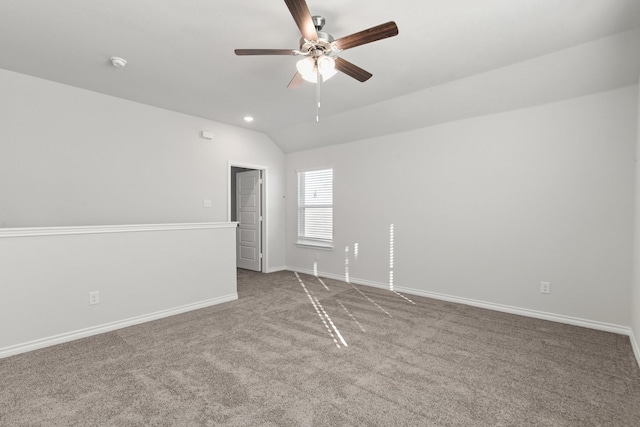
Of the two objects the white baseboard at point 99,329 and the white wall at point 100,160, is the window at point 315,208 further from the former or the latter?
the white baseboard at point 99,329

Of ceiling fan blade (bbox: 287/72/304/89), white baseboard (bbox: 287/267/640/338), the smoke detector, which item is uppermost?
the smoke detector

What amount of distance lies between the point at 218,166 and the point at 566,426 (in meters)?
4.95

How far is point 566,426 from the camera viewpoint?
67.6 inches

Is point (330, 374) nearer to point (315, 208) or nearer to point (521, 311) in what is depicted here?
point (521, 311)

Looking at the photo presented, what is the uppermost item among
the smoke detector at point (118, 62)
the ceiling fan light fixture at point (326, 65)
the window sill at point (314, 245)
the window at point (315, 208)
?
the smoke detector at point (118, 62)

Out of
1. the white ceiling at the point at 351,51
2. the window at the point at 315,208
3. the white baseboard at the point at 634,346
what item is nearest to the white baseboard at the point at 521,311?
the white baseboard at the point at 634,346

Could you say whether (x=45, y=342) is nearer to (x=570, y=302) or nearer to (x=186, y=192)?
(x=186, y=192)

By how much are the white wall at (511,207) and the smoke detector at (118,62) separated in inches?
131

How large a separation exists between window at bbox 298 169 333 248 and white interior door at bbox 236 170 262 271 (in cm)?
83

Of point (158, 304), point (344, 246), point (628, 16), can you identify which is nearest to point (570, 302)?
point (628, 16)

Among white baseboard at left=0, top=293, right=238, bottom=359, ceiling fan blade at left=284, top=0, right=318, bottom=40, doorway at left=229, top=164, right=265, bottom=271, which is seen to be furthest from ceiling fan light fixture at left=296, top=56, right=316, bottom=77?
A: doorway at left=229, top=164, right=265, bottom=271

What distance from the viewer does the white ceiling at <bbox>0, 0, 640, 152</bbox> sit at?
2.23 m

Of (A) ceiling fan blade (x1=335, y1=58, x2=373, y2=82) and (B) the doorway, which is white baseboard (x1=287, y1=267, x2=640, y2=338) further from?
(A) ceiling fan blade (x1=335, y1=58, x2=373, y2=82)

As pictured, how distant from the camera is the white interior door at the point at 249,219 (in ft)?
20.1
